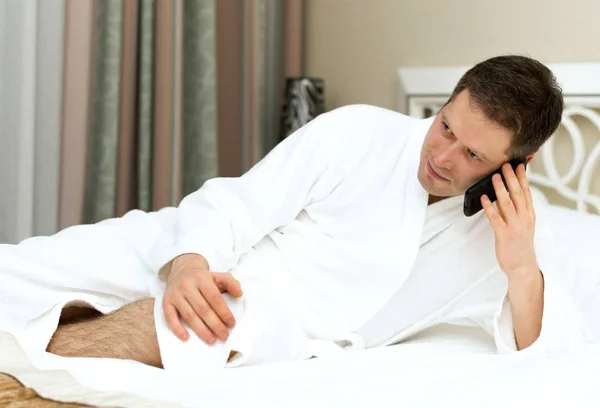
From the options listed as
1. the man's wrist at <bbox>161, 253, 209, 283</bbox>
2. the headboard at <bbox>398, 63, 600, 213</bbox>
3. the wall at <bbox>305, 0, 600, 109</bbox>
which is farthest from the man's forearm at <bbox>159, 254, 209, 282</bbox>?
the wall at <bbox>305, 0, 600, 109</bbox>

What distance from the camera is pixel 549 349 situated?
157 centimetres

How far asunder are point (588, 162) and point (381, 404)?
135cm

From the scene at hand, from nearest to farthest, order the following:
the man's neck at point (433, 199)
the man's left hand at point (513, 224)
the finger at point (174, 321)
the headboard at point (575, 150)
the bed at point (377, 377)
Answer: the bed at point (377, 377) → the finger at point (174, 321) → the man's left hand at point (513, 224) → the man's neck at point (433, 199) → the headboard at point (575, 150)

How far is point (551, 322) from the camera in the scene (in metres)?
1.58

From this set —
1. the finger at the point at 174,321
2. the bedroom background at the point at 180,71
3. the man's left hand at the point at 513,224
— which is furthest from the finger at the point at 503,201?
the bedroom background at the point at 180,71

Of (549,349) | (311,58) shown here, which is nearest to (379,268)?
(549,349)

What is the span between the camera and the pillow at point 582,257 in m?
1.80

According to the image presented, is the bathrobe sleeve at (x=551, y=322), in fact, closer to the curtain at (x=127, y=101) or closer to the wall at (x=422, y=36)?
the wall at (x=422, y=36)

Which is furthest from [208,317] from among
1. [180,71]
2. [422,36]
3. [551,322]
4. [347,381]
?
[422,36]

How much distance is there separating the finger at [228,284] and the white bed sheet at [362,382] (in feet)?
0.45

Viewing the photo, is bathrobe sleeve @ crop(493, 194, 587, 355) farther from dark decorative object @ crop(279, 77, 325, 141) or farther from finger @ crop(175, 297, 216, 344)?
dark decorative object @ crop(279, 77, 325, 141)

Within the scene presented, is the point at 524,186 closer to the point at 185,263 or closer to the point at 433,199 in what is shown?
the point at 433,199

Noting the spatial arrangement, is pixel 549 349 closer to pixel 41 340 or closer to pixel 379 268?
pixel 379 268

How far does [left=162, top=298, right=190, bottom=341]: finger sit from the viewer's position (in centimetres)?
137
